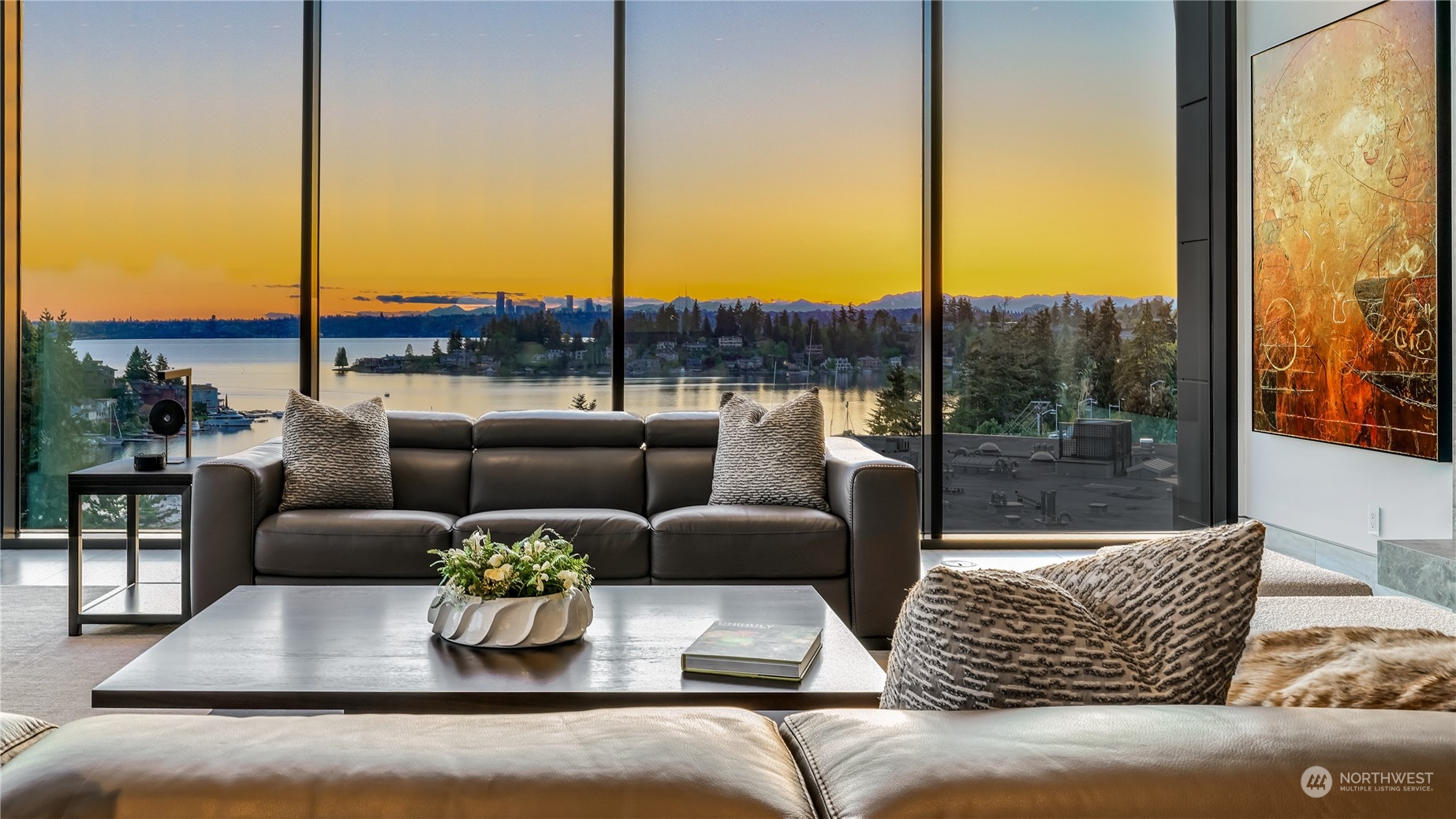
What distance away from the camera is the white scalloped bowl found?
91.8 inches

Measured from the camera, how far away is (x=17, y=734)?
2.82 feet

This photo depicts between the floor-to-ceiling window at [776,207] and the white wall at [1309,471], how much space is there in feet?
5.45

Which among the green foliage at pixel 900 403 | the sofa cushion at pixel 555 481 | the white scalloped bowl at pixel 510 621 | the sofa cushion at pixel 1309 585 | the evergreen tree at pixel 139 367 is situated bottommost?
the white scalloped bowl at pixel 510 621

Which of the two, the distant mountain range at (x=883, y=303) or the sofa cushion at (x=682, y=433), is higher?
the distant mountain range at (x=883, y=303)

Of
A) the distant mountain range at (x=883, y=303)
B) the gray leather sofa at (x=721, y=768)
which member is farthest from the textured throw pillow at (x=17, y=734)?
the distant mountain range at (x=883, y=303)

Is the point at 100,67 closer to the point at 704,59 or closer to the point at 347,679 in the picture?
the point at 704,59

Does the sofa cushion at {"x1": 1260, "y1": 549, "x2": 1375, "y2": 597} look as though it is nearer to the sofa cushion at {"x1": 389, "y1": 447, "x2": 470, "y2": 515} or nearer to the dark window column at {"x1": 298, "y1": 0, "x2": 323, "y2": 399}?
the sofa cushion at {"x1": 389, "y1": 447, "x2": 470, "y2": 515}

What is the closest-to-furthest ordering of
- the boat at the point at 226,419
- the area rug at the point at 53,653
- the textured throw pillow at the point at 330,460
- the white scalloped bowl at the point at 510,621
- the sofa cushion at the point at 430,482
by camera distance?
the white scalloped bowl at the point at 510,621
the area rug at the point at 53,653
the textured throw pillow at the point at 330,460
the sofa cushion at the point at 430,482
the boat at the point at 226,419

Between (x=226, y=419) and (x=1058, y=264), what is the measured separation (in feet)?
14.5

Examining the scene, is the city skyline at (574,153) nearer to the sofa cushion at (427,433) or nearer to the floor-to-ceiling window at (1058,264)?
the floor-to-ceiling window at (1058,264)

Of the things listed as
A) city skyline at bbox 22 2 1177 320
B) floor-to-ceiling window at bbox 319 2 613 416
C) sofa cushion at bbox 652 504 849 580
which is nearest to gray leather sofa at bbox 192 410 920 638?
sofa cushion at bbox 652 504 849 580

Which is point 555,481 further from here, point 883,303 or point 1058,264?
point 1058,264

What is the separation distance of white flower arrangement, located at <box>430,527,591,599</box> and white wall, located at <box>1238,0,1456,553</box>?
3.28 metres

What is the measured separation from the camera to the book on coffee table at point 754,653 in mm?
2145
